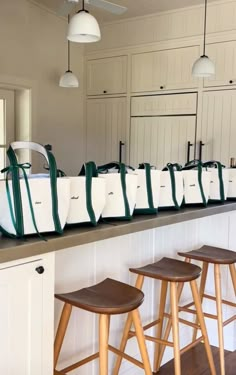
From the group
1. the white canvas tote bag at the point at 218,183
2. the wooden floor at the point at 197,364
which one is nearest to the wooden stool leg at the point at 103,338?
the wooden floor at the point at 197,364

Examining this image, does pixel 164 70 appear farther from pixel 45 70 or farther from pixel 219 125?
pixel 45 70

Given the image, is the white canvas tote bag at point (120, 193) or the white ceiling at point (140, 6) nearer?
the white canvas tote bag at point (120, 193)

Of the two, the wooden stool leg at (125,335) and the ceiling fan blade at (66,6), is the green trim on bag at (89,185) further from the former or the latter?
the ceiling fan blade at (66,6)

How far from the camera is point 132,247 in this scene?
2.19 metres

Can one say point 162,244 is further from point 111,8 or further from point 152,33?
point 152,33

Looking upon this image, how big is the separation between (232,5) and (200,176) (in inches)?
97.3

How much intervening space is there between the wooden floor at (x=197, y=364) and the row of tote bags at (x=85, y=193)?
101cm

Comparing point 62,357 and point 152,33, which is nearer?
point 62,357

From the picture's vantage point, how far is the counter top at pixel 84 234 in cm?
130

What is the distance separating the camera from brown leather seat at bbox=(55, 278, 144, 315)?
149 cm

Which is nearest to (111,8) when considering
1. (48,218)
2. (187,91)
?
(187,91)

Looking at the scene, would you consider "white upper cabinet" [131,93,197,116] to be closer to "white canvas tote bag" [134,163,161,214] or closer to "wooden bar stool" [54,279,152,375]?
"white canvas tote bag" [134,163,161,214]

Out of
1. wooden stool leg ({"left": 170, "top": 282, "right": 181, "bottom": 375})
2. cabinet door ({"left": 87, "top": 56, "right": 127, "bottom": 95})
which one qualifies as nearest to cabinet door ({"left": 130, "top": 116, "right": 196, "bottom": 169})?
cabinet door ({"left": 87, "top": 56, "right": 127, "bottom": 95})

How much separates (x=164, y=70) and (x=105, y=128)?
3.29 ft
